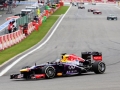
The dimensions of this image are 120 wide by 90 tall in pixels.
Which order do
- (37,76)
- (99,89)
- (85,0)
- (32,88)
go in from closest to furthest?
(99,89) → (32,88) → (37,76) → (85,0)

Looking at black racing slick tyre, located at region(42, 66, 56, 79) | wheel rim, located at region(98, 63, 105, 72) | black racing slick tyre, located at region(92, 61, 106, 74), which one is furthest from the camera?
wheel rim, located at region(98, 63, 105, 72)

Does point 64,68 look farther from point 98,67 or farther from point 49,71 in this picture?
point 98,67

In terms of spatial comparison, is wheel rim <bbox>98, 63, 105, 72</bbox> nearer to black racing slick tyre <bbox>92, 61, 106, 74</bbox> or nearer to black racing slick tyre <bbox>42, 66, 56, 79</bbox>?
black racing slick tyre <bbox>92, 61, 106, 74</bbox>

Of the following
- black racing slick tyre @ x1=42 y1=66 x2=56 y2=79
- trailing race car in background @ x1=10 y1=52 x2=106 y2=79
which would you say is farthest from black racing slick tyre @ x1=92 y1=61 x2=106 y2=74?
black racing slick tyre @ x1=42 y1=66 x2=56 y2=79

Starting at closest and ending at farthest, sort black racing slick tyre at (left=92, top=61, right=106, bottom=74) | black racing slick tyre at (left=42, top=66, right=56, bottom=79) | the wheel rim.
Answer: black racing slick tyre at (left=42, top=66, right=56, bottom=79), black racing slick tyre at (left=92, top=61, right=106, bottom=74), the wheel rim

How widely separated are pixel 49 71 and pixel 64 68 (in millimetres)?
829

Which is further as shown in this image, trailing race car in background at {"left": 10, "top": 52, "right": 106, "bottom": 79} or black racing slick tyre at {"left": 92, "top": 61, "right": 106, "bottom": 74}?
black racing slick tyre at {"left": 92, "top": 61, "right": 106, "bottom": 74}

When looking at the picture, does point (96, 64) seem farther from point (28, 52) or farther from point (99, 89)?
point (28, 52)

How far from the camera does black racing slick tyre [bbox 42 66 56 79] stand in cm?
1446

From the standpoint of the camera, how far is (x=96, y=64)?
15.8m

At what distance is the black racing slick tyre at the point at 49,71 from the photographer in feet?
47.4

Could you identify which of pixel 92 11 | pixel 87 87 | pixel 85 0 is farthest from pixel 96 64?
pixel 85 0

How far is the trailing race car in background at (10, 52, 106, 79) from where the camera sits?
47.7ft

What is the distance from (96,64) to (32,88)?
464cm
